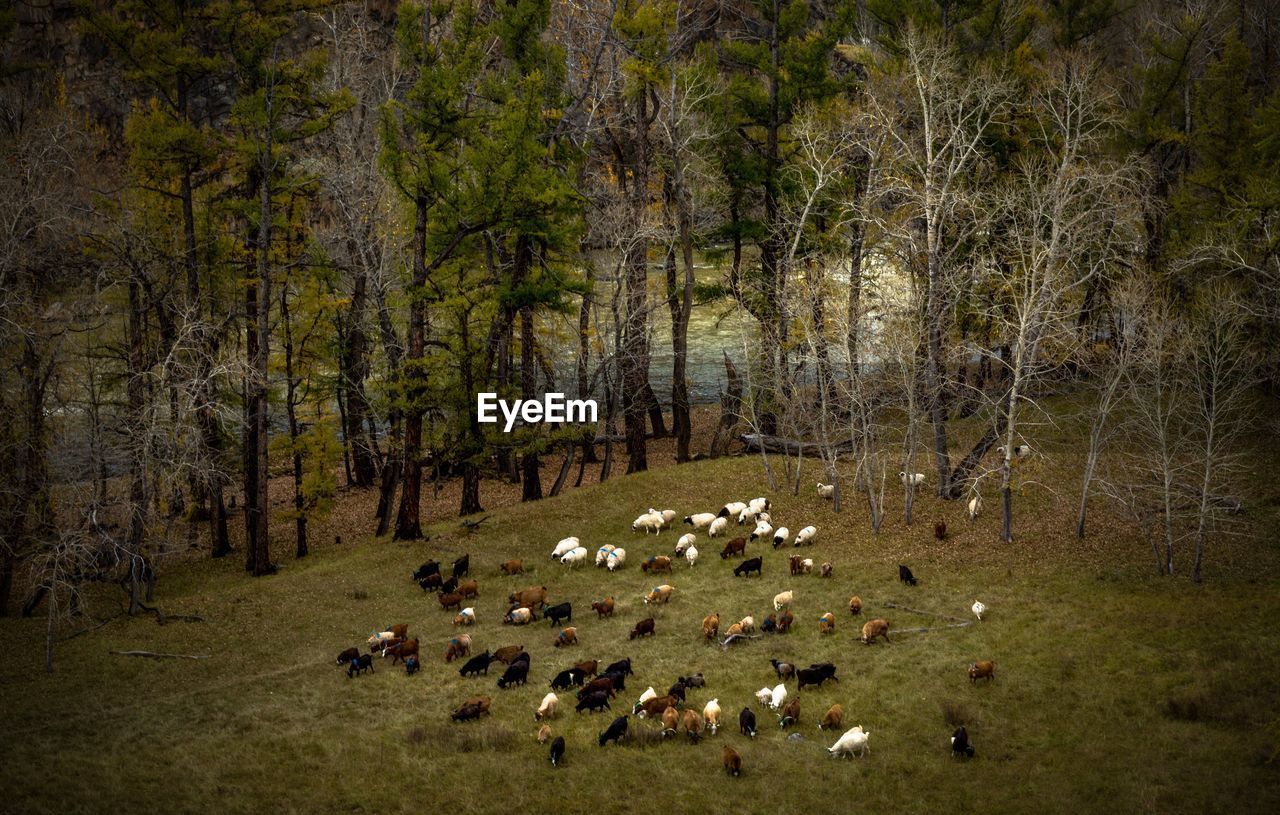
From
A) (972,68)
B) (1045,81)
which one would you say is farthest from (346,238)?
(1045,81)

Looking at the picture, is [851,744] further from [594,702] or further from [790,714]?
[594,702]

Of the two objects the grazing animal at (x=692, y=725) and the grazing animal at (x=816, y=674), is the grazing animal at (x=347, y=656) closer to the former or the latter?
the grazing animal at (x=692, y=725)

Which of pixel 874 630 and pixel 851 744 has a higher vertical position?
pixel 874 630

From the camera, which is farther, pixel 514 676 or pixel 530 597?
pixel 530 597

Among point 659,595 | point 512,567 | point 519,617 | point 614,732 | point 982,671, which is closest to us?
point 614,732

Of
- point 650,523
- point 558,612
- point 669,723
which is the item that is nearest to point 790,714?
point 669,723

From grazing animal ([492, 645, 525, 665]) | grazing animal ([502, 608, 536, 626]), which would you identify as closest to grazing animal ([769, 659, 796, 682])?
grazing animal ([492, 645, 525, 665])

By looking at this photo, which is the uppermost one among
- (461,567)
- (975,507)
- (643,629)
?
(975,507)

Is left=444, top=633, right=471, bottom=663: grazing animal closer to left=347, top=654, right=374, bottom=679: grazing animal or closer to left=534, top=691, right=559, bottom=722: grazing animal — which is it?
left=347, top=654, right=374, bottom=679: grazing animal
